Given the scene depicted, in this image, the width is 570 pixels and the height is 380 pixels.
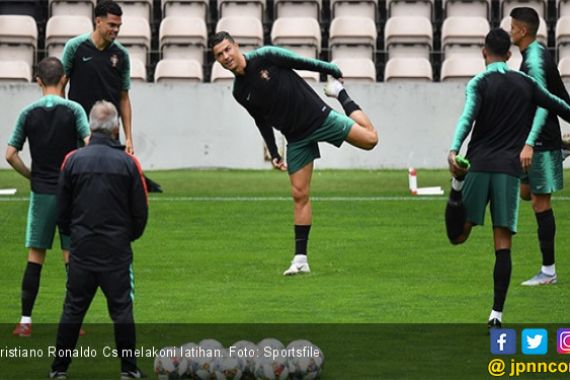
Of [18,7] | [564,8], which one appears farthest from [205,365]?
[18,7]

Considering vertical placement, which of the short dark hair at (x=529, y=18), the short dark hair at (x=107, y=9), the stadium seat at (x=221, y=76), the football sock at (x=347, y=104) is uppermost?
the stadium seat at (x=221, y=76)

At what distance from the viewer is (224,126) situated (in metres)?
24.2

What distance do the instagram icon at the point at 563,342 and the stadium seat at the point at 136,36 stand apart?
56.0ft

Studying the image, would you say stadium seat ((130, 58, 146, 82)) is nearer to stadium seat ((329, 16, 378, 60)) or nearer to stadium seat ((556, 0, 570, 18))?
stadium seat ((329, 16, 378, 60))

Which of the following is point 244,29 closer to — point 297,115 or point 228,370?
point 297,115

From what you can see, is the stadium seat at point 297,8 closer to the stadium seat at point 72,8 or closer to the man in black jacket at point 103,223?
the stadium seat at point 72,8

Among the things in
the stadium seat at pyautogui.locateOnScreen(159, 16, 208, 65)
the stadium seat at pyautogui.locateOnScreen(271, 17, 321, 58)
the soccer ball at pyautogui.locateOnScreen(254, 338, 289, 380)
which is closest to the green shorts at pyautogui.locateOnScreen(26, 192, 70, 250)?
the soccer ball at pyautogui.locateOnScreen(254, 338, 289, 380)

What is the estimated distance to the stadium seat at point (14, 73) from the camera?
84.3 ft

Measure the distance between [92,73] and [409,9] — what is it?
1520cm

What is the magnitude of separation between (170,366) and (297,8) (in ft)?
62.8

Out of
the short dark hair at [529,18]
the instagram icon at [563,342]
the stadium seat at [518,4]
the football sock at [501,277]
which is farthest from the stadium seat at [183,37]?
the instagram icon at [563,342]

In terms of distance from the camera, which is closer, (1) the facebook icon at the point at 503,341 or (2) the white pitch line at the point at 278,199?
(1) the facebook icon at the point at 503,341

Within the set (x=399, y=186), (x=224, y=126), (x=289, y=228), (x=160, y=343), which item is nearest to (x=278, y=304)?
(x=160, y=343)

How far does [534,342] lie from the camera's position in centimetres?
1018
